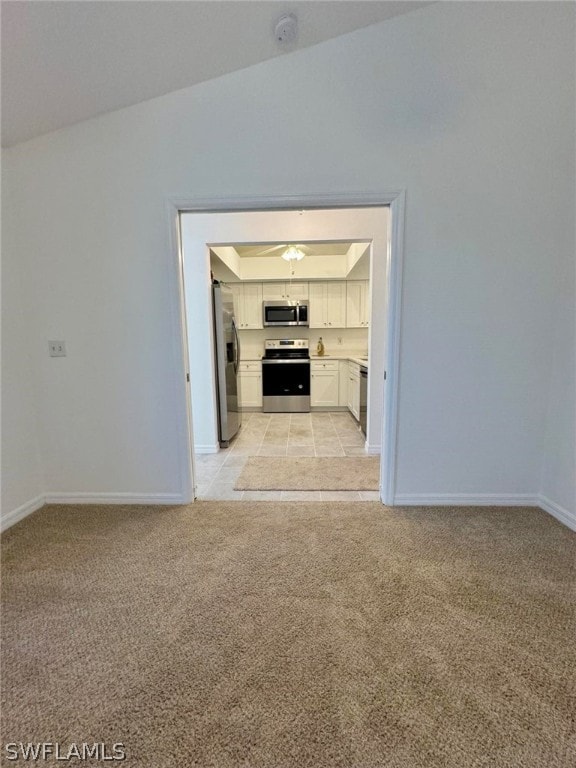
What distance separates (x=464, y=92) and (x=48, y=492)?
3857 mm

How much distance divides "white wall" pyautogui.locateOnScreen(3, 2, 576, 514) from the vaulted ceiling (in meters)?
0.08

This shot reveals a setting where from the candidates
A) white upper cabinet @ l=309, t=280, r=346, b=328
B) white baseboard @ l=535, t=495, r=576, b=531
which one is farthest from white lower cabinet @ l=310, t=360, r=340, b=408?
white baseboard @ l=535, t=495, r=576, b=531

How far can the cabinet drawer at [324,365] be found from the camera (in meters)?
5.28

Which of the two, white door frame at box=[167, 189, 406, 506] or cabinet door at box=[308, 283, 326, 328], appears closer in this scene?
white door frame at box=[167, 189, 406, 506]

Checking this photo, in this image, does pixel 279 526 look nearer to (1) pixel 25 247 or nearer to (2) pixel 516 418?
(2) pixel 516 418

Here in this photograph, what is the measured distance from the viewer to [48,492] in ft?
7.84

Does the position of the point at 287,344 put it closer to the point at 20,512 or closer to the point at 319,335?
the point at 319,335

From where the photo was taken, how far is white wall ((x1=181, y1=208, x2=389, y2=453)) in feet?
10.5

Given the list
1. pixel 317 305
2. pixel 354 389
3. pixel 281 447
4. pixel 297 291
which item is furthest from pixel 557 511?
pixel 297 291

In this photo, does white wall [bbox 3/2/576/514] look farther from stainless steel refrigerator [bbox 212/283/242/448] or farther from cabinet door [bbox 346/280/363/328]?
cabinet door [bbox 346/280/363/328]

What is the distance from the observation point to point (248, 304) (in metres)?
5.55

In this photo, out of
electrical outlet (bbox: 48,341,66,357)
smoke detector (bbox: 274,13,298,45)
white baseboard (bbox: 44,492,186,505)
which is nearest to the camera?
smoke detector (bbox: 274,13,298,45)

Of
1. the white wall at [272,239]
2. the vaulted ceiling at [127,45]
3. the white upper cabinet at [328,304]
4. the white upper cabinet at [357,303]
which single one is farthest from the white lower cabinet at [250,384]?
the vaulted ceiling at [127,45]

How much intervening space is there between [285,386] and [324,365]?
0.74 metres
